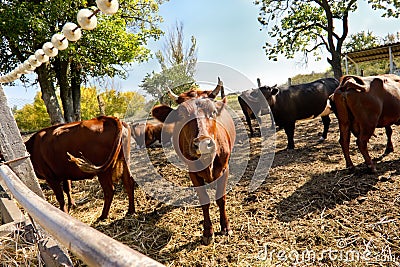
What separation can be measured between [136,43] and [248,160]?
759 cm

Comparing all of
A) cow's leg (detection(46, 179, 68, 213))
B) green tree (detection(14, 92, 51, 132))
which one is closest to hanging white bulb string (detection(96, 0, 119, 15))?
cow's leg (detection(46, 179, 68, 213))

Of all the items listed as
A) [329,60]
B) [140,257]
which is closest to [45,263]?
[140,257]

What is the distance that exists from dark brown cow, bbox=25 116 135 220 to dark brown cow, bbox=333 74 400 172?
11.5 ft

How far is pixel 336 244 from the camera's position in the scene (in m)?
2.62

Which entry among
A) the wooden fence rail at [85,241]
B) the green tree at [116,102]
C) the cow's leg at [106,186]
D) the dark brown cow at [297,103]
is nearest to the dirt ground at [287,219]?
the cow's leg at [106,186]

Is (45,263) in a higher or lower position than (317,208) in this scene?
higher

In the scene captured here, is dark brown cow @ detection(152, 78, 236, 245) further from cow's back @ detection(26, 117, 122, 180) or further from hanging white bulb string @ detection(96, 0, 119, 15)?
hanging white bulb string @ detection(96, 0, 119, 15)

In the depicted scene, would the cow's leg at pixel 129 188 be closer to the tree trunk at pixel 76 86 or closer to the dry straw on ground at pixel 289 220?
the dry straw on ground at pixel 289 220

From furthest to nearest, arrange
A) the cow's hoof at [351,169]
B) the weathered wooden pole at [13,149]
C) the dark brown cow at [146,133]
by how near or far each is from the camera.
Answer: the dark brown cow at [146,133] → the cow's hoof at [351,169] → the weathered wooden pole at [13,149]

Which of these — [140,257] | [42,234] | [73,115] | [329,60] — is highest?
[329,60]

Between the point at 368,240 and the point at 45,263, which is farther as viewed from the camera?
the point at 368,240

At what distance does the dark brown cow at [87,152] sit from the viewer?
3787 mm

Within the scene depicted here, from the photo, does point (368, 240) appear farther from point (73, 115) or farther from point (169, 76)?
point (73, 115)
